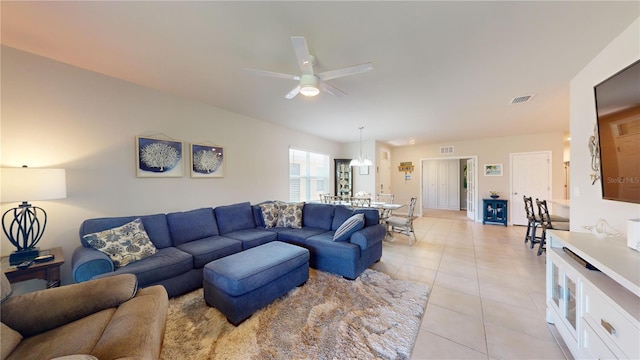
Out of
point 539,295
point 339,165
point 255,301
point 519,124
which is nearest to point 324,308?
point 255,301

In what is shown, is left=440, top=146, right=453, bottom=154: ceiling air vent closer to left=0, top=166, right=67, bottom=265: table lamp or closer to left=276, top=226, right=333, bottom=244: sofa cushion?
left=276, top=226, right=333, bottom=244: sofa cushion

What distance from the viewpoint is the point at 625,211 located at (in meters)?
1.83

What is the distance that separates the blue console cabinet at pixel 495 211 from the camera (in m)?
6.06

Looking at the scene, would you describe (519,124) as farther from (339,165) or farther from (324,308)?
(324,308)

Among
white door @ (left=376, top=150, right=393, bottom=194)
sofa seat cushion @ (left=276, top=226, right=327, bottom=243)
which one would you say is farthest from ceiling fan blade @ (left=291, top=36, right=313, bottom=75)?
white door @ (left=376, top=150, right=393, bottom=194)

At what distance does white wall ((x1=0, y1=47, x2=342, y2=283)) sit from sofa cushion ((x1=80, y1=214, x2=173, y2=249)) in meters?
0.27

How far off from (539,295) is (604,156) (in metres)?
1.56

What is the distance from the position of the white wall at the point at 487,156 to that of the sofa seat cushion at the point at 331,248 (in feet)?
18.1

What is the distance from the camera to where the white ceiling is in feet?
5.24

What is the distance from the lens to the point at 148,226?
8.77 ft

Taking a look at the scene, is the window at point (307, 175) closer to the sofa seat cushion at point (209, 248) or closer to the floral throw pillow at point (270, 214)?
the floral throw pillow at point (270, 214)

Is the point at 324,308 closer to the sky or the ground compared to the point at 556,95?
closer to the ground

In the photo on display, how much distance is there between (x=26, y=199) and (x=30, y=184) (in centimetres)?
13

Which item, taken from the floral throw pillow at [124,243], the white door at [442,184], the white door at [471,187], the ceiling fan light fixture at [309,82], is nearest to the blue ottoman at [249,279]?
the floral throw pillow at [124,243]
